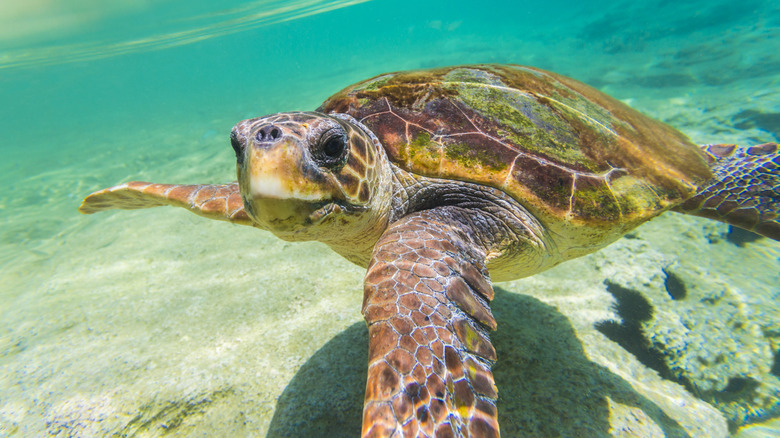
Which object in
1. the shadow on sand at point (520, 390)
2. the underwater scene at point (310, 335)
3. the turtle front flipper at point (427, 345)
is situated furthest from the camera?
the underwater scene at point (310, 335)

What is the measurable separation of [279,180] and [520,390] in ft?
5.41

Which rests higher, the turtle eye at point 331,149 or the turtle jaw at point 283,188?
the turtle eye at point 331,149

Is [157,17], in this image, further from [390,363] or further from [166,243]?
[390,363]

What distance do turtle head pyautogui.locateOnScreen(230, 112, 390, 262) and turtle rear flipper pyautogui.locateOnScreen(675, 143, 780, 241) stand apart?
2146 mm

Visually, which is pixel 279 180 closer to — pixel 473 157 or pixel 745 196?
pixel 473 157

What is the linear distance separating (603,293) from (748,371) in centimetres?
94

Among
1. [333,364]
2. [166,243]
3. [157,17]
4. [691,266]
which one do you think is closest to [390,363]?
[333,364]

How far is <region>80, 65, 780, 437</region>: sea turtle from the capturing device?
1.03 m

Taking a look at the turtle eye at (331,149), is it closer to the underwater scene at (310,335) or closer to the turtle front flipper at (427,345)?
the turtle front flipper at (427,345)

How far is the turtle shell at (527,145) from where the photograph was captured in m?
1.67

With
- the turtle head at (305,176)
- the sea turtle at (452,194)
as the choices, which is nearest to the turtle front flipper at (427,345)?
the sea turtle at (452,194)

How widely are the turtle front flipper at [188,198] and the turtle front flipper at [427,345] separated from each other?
1.07 metres

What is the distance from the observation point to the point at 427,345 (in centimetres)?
103

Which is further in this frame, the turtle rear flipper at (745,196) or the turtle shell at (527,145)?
the turtle rear flipper at (745,196)
